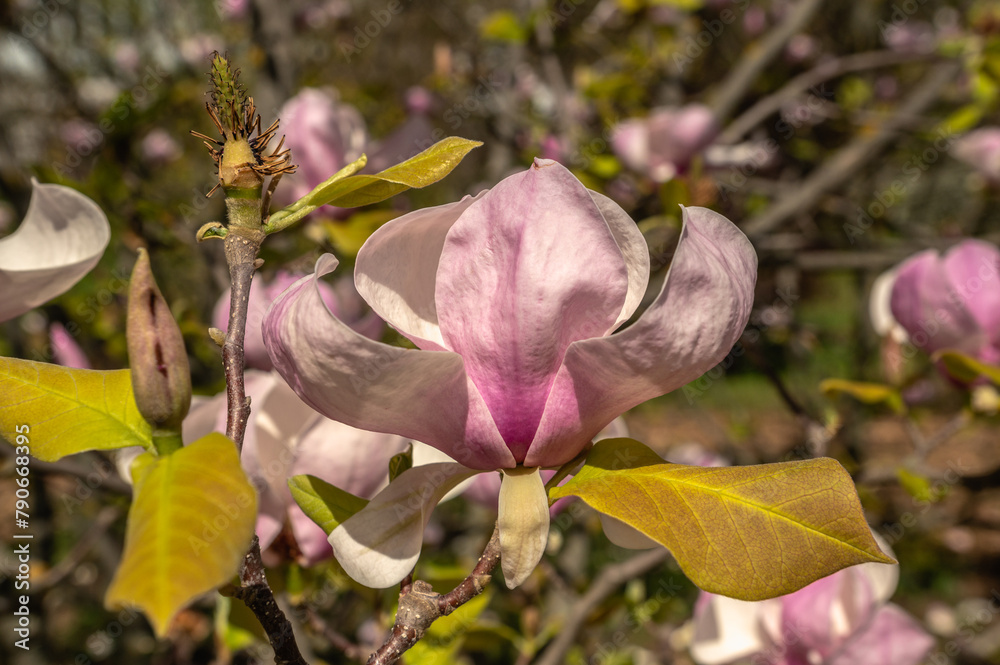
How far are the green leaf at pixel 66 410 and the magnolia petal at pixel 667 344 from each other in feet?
0.76

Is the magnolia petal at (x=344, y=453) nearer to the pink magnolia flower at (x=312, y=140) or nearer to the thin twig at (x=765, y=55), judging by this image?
the pink magnolia flower at (x=312, y=140)

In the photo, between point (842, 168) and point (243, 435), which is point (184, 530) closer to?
point (243, 435)

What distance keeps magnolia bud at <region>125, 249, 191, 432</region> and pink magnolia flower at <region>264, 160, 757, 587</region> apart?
5 cm

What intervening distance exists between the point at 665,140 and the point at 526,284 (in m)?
1.53

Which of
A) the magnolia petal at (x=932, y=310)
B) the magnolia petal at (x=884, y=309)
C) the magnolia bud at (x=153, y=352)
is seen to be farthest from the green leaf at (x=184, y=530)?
the magnolia petal at (x=884, y=309)

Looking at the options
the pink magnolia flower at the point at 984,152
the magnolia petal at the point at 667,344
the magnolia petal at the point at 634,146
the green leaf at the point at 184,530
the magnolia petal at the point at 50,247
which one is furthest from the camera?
the pink magnolia flower at the point at 984,152

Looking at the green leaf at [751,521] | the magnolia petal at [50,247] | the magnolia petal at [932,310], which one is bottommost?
the magnolia petal at [932,310]

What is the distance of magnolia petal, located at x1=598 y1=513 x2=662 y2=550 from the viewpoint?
0.48 metres

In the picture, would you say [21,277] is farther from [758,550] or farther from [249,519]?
[758,550]

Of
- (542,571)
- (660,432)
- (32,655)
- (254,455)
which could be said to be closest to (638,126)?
(542,571)

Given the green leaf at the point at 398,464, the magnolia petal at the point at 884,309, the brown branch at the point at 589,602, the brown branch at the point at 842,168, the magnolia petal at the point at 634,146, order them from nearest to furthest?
the green leaf at the point at 398,464 → the brown branch at the point at 589,602 → the magnolia petal at the point at 884,309 → the brown branch at the point at 842,168 → the magnolia petal at the point at 634,146

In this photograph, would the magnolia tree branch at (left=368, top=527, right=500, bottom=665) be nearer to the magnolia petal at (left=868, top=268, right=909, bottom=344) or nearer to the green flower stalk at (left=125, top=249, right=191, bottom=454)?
the green flower stalk at (left=125, top=249, right=191, bottom=454)

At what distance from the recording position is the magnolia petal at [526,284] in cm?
42

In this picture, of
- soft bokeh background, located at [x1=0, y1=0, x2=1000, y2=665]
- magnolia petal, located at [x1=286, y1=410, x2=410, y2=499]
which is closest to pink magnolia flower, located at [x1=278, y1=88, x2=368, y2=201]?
soft bokeh background, located at [x1=0, y1=0, x2=1000, y2=665]
